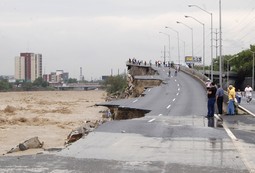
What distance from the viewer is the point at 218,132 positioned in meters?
18.5

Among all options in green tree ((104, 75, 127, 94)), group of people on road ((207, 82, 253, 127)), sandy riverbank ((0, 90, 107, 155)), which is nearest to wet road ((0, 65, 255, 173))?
sandy riverbank ((0, 90, 107, 155))

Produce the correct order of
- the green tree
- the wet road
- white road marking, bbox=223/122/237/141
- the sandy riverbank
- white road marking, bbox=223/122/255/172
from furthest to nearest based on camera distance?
1. the green tree
2. the sandy riverbank
3. white road marking, bbox=223/122/237/141
4. white road marking, bbox=223/122/255/172
5. the wet road

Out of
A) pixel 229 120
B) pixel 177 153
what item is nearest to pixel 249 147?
pixel 177 153

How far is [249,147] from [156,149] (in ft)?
9.14

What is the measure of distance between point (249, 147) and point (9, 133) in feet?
86.4

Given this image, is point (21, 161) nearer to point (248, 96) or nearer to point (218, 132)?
point (218, 132)

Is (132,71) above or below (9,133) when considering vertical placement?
above

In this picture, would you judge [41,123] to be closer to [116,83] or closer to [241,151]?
[241,151]

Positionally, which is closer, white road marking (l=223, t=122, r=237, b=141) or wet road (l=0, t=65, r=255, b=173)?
wet road (l=0, t=65, r=255, b=173)

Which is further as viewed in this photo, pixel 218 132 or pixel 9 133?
pixel 9 133

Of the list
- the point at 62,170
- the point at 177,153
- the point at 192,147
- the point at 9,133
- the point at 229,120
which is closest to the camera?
the point at 62,170

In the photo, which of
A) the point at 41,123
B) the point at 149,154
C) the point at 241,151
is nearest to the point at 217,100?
the point at 241,151

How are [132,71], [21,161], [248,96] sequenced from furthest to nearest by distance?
1. [132,71]
2. [248,96]
3. [21,161]

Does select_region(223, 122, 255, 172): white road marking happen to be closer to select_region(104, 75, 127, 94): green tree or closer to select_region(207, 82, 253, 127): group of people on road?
select_region(207, 82, 253, 127): group of people on road
